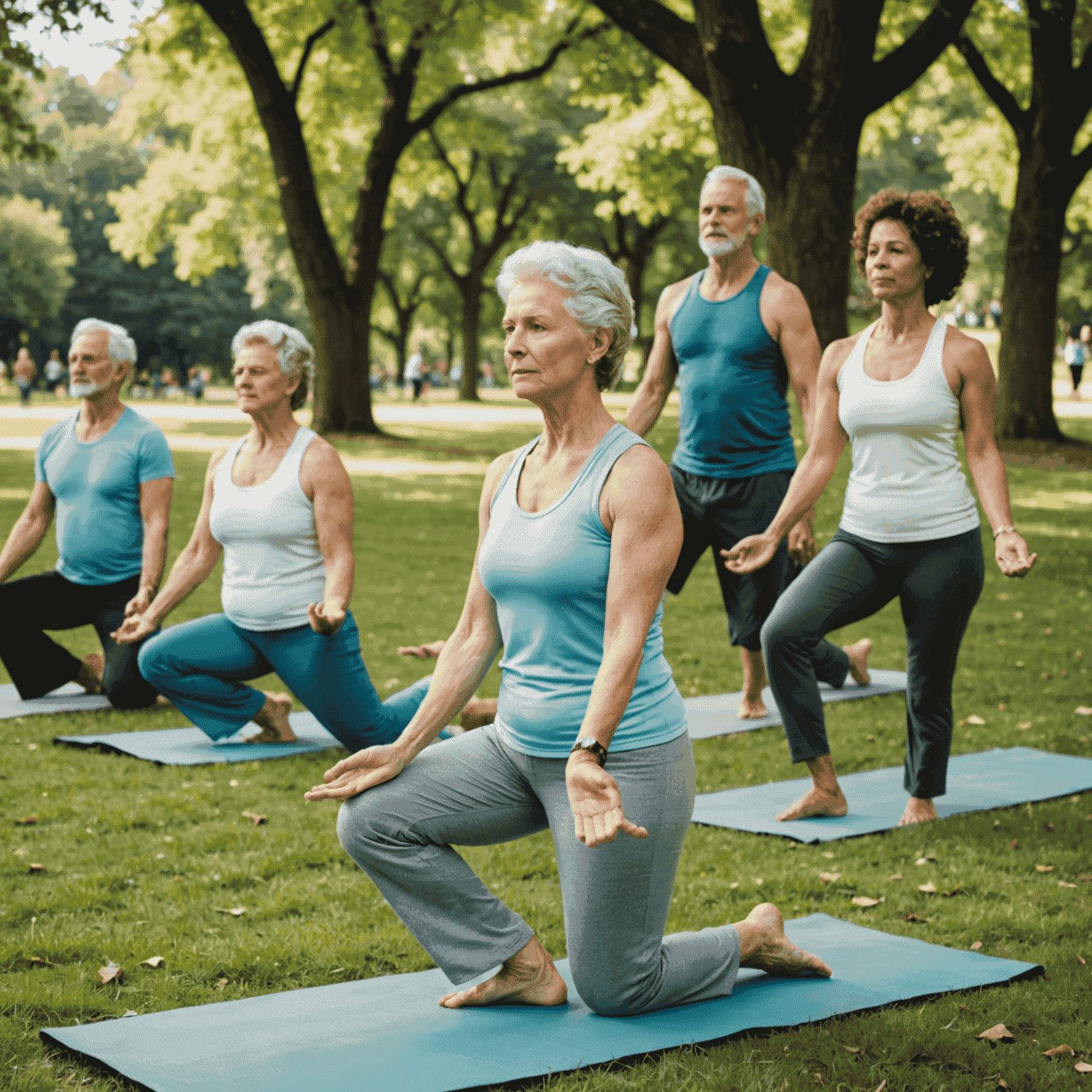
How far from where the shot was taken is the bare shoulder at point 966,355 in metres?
5.61

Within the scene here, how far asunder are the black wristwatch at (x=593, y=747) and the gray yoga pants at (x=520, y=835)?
0.99 feet

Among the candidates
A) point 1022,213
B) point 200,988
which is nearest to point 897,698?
point 200,988

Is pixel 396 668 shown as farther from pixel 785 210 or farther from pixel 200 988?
pixel 785 210

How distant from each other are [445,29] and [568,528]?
22.4 m

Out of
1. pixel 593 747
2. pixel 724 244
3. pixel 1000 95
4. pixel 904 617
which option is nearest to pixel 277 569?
pixel 724 244

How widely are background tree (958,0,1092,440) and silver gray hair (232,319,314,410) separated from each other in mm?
18017

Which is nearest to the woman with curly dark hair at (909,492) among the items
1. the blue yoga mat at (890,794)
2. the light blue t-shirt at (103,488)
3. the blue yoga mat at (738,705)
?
the blue yoga mat at (890,794)

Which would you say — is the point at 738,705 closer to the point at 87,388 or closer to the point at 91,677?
the point at 91,677

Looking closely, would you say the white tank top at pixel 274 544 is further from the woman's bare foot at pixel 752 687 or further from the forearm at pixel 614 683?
the forearm at pixel 614 683

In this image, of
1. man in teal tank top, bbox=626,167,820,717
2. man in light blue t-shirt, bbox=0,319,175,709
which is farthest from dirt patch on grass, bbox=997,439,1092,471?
man in light blue t-shirt, bbox=0,319,175,709

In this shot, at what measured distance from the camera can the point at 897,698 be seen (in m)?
8.54

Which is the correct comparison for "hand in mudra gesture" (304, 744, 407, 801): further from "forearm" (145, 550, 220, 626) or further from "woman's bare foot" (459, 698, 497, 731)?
"forearm" (145, 550, 220, 626)

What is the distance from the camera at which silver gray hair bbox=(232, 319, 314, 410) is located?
6.46 meters

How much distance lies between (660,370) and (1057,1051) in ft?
14.3
